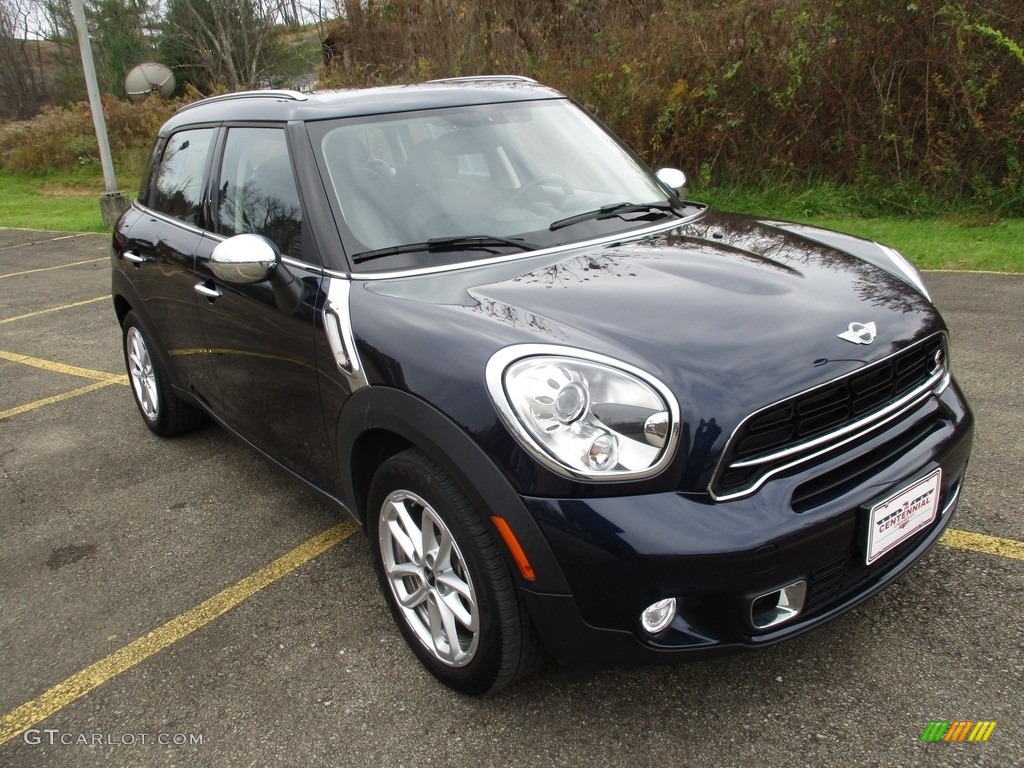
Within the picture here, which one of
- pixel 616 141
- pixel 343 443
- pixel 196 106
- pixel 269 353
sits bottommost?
pixel 343 443

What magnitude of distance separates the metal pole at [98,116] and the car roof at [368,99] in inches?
419


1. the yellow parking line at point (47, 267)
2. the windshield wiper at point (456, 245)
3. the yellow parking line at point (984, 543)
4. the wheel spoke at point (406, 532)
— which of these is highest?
the windshield wiper at point (456, 245)

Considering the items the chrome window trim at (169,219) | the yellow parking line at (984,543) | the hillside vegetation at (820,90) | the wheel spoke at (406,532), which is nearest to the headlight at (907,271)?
the yellow parking line at (984,543)

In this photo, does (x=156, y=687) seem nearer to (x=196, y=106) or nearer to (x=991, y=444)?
(x=196, y=106)

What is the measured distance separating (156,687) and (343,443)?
3.08ft

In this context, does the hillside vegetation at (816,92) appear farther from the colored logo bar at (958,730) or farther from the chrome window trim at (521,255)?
the colored logo bar at (958,730)

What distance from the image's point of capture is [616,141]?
369 cm

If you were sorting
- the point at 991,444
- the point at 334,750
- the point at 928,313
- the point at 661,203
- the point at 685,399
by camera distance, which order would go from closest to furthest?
the point at 685,399, the point at 334,750, the point at 928,313, the point at 661,203, the point at 991,444

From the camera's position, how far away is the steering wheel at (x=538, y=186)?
9.91ft

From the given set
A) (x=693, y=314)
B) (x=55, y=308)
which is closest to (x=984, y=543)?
(x=693, y=314)

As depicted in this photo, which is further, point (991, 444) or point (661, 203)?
point (991, 444)

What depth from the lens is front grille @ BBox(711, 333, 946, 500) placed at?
1983 millimetres

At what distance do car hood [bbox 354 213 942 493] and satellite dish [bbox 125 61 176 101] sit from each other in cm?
2487

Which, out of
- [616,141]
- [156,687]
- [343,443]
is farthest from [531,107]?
[156,687]
